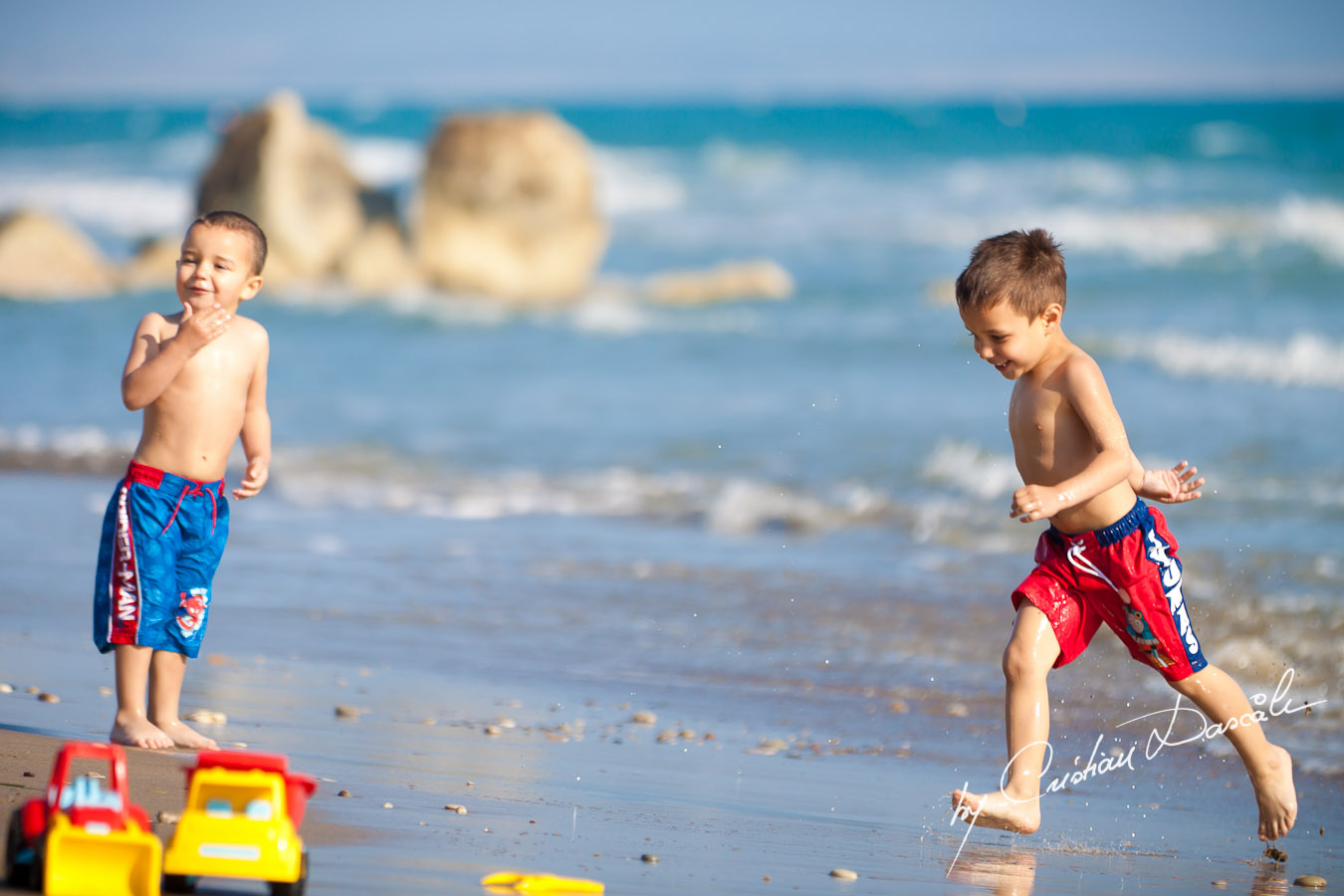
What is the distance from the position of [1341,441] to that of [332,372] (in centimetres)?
755

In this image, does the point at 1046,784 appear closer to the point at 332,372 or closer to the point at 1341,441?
the point at 1341,441

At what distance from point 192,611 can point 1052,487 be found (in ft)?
6.64

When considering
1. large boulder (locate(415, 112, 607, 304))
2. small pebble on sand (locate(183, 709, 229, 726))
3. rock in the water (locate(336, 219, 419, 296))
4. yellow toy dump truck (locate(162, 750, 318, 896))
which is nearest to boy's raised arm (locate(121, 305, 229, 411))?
small pebble on sand (locate(183, 709, 229, 726))

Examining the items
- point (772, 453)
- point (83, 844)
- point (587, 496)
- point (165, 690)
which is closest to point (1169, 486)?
point (165, 690)

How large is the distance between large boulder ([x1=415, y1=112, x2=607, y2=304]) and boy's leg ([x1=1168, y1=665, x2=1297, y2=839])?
14.5 meters

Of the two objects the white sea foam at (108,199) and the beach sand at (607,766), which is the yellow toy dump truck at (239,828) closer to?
the beach sand at (607,766)

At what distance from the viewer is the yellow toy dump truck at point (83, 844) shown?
2.22 meters

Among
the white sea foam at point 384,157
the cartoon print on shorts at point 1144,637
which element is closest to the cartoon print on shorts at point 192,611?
the cartoon print on shorts at point 1144,637

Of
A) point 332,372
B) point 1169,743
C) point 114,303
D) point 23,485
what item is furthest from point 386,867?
point 114,303

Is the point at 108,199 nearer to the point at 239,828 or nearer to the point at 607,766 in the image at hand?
the point at 607,766

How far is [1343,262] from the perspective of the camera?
56.7 ft

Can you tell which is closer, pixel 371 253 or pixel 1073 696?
pixel 1073 696

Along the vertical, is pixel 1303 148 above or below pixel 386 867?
above

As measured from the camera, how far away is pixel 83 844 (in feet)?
7.32
